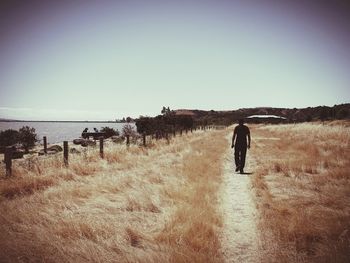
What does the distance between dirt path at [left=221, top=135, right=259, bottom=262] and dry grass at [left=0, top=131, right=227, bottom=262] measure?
8.4 inches

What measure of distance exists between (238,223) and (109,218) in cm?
247

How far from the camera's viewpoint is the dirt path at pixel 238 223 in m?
4.02

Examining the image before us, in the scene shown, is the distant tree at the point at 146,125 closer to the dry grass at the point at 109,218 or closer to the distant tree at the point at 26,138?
the distant tree at the point at 26,138

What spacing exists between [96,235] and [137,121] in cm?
3107

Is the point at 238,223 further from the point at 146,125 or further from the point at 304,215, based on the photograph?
the point at 146,125

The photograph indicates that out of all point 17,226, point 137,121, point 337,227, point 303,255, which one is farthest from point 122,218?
point 137,121

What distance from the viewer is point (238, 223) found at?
514 centimetres

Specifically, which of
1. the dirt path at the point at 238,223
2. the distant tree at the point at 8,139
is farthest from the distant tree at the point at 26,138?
the dirt path at the point at 238,223

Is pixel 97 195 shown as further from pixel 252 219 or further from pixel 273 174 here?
pixel 273 174

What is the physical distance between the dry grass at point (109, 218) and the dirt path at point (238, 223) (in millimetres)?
212

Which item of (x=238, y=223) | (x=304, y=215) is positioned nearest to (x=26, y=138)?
(x=238, y=223)

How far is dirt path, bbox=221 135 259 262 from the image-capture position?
4.02 metres

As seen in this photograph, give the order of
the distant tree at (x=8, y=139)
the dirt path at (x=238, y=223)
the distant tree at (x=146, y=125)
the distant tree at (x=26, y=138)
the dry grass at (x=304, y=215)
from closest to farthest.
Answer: the dry grass at (x=304, y=215) → the dirt path at (x=238, y=223) → the distant tree at (x=26, y=138) → the distant tree at (x=8, y=139) → the distant tree at (x=146, y=125)

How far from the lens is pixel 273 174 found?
30.9 feet
